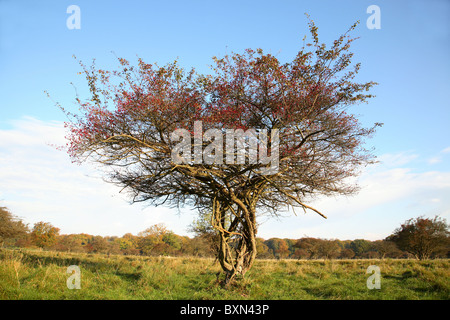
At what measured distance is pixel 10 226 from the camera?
24.5 meters

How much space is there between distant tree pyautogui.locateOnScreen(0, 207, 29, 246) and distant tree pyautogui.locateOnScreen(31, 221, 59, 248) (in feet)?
60.8

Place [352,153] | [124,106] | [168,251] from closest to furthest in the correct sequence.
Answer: [124,106] < [352,153] < [168,251]

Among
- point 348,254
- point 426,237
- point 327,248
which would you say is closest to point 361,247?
point 348,254

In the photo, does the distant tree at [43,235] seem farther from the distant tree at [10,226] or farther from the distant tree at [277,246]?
the distant tree at [277,246]

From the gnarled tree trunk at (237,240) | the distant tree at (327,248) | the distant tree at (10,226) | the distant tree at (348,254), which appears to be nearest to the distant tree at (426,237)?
the distant tree at (327,248)

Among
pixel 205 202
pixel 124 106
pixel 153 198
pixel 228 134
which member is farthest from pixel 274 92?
pixel 153 198

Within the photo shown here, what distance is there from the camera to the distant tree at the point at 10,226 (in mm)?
24031

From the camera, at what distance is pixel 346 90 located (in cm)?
768

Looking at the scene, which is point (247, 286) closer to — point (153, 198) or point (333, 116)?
point (153, 198)

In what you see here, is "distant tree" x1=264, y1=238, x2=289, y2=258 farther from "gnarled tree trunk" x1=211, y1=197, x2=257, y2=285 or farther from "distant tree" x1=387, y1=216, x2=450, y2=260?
"gnarled tree trunk" x1=211, y1=197, x2=257, y2=285

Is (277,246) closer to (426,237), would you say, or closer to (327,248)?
(327,248)

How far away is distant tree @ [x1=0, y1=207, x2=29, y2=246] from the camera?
78.8 ft

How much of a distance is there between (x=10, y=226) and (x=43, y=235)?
70.4ft

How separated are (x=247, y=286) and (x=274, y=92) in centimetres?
587
